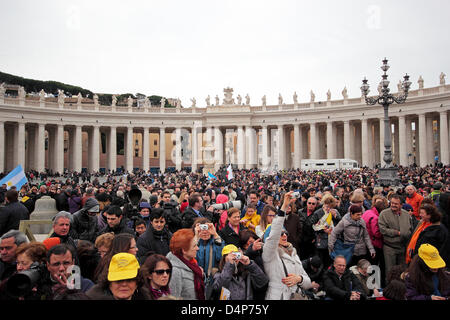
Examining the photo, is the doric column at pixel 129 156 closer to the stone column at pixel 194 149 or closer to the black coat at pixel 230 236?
the stone column at pixel 194 149

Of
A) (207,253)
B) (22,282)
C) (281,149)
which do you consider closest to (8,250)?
(22,282)

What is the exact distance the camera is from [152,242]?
19.2 ft

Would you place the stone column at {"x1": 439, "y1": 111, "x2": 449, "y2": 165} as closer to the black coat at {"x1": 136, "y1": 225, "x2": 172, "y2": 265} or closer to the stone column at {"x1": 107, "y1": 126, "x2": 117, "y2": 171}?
the stone column at {"x1": 107, "y1": 126, "x2": 117, "y2": 171}

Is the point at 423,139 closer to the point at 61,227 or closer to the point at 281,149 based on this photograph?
the point at 281,149

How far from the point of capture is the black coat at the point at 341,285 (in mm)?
5051

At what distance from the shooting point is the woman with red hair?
4438 mm

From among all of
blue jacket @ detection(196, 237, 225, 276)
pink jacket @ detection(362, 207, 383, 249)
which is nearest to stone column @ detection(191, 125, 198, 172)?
pink jacket @ detection(362, 207, 383, 249)

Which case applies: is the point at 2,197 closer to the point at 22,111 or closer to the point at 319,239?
the point at 319,239

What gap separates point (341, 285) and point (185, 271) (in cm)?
249

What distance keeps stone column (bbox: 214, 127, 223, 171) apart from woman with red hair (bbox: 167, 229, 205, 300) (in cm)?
5815

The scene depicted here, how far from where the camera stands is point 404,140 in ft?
175
